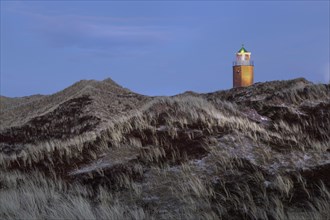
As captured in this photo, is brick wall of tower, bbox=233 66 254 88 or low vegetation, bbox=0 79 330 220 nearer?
low vegetation, bbox=0 79 330 220

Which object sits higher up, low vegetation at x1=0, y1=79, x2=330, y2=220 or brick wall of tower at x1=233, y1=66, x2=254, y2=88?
brick wall of tower at x1=233, y1=66, x2=254, y2=88

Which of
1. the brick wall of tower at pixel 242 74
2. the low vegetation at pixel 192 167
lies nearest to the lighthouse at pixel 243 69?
the brick wall of tower at pixel 242 74

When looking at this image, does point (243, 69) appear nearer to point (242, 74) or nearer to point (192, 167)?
point (242, 74)

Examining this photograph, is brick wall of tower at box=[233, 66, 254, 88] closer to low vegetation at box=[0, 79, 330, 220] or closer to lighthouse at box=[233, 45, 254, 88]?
lighthouse at box=[233, 45, 254, 88]

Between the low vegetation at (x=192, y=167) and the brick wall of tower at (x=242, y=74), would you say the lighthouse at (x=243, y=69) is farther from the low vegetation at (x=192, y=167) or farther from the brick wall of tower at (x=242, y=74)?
the low vegetation at (x=192, y=167)

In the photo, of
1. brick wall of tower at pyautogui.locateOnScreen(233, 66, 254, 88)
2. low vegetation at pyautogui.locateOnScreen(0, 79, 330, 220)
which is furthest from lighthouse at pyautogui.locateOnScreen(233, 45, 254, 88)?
low vegetation at pyautogui.locateOnScreen(0, 79, 330, 220)

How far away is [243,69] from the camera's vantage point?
245 feet

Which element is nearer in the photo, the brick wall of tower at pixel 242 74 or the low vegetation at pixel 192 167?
the low vegetation at pixel 192 167

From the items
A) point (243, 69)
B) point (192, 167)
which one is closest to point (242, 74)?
point (243, 69)

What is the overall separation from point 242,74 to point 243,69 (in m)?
0.99

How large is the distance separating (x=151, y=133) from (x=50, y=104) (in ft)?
48.8

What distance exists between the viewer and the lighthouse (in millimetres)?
74438

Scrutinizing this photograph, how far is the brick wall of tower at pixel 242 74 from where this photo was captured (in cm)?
7419

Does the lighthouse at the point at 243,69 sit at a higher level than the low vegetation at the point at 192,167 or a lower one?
higher
